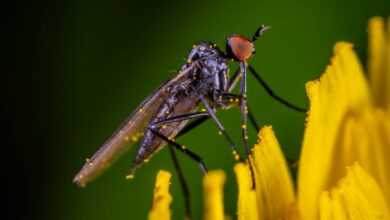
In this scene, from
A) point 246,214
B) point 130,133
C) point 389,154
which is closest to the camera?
point 246,214

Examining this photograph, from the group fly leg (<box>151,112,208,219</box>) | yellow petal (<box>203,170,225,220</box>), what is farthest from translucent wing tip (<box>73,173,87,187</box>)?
yellow petal (<box>203,170,225,220</box>)

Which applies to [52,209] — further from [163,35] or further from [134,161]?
[163,35]

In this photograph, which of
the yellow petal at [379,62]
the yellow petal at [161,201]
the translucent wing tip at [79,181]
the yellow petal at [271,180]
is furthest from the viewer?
the yellow petal at [379,62]

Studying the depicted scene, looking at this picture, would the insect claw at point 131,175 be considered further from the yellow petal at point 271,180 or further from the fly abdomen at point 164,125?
the yellow petal at point 271,180

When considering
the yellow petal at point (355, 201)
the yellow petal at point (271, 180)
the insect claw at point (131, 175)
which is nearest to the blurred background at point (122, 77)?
the insect claw at point (131, 175)

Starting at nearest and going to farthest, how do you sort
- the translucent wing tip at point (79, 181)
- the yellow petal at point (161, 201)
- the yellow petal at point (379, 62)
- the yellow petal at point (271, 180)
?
the yellow petal at point (161, 201), the yellow petal at point (271, 180), the translucent wing tip at point (79, 181), the yellow petal at point (379, 62)

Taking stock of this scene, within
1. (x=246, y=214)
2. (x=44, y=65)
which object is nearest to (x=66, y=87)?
(x=44, y=65)

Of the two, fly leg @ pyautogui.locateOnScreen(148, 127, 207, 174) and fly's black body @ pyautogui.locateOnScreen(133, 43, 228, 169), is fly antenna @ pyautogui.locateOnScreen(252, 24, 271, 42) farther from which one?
fly leg @ pyautogui.locateOnScreen(148, 127, 207, 174)
